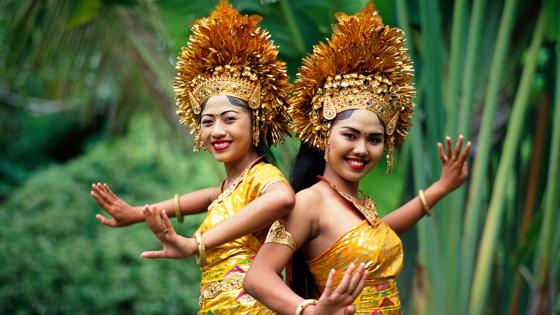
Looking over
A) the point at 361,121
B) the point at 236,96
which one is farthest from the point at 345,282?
the point at 236,96

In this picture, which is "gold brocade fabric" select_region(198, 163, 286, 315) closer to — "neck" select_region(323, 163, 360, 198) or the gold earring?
"neck" select_region(323, 163, 360, 198)

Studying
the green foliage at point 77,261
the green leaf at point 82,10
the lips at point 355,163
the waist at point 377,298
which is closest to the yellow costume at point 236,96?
the lips at point 355,163

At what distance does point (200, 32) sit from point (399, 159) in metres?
2.83

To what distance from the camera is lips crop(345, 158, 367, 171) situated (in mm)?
3146

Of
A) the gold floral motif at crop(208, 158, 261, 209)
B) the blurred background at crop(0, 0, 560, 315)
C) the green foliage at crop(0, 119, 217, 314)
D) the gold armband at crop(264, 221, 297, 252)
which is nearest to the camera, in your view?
the gold armband at crop(264, 221, 297, 252)

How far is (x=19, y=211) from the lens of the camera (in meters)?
9.56

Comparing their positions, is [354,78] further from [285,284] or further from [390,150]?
[285,284]

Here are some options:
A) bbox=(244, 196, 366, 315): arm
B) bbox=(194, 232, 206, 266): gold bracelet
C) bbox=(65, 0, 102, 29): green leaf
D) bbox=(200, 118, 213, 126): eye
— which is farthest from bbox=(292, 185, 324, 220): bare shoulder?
bbox=(65, 0, 102, 29): green leaf

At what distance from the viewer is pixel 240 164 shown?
11.1 ft

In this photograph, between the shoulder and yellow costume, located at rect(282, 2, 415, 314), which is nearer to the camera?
yellow costume, located at rect(282, 2, 415, 314)

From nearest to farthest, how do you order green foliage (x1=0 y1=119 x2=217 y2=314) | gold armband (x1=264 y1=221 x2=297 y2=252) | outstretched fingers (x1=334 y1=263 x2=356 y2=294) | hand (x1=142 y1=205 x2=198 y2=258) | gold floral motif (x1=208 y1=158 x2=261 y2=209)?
outstretched fingers (x1=334 y1=263 x2=356 y2=294) < hand (x1=142 y1=205 x2=198 y2=258) < gold armband (x1=264 y1=221 x2=297 y2=252) < gold floral motif (x1=208 y1=158 x2=261 y2=209) < green foliage (x1=0 y1=119 x2=217 y2=314)

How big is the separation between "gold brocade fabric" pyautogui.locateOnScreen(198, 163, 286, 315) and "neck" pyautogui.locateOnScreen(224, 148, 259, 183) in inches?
2.6

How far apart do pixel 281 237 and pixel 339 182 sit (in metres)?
0.34

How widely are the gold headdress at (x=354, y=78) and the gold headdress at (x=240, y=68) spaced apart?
0.12 m
